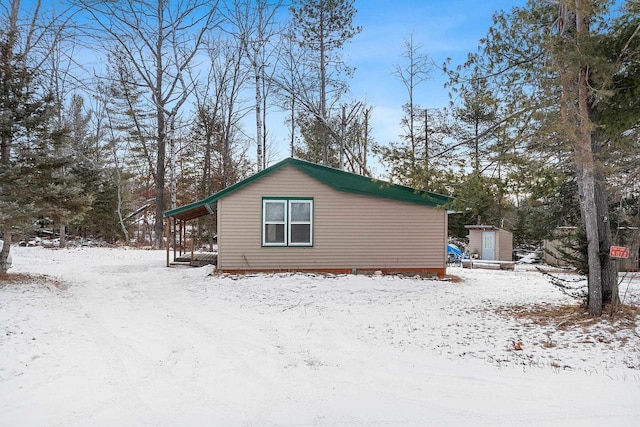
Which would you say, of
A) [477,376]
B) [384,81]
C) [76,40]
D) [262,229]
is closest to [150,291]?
[262,229]

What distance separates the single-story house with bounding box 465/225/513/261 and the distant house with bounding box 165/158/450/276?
26.9 feet

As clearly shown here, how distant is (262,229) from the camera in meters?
11.5

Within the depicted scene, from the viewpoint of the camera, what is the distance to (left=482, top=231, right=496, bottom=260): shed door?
62.1 feet

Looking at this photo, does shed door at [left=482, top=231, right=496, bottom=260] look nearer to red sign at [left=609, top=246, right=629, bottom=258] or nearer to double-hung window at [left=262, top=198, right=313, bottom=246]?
double-hung window at [left=262, top=198, right=313, bottom=246]

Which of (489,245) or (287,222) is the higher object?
(287,222)

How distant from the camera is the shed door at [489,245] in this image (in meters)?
18.9

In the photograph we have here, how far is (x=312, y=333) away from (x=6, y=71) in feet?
25.7

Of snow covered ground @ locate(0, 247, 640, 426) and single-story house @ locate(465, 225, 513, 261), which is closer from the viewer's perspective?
snow covered ground @ locate(0, 247, 640, 426)

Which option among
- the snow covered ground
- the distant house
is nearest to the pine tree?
the distant house

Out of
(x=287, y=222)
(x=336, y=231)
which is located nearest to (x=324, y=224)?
(x=336, y=231)

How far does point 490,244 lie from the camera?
1906 centimetres

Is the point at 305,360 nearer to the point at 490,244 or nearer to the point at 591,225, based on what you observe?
the point at 591,225

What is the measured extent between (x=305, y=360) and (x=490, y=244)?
16403 mm

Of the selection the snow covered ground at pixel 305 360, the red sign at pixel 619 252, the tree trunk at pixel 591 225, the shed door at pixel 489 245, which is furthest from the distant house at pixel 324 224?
the shed door at pixel 489 245
